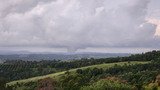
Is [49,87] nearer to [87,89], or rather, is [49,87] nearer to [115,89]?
[87,89]

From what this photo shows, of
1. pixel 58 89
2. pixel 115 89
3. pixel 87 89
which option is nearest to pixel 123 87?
pixel 115 89

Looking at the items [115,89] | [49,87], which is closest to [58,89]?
[49,87]

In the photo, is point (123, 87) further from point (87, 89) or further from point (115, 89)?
point (87, 89)

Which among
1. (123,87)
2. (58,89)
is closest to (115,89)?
(123,87)

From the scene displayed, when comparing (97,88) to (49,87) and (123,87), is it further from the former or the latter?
(49,87)

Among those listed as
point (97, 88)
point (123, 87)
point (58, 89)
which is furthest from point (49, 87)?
point (123, 87)
